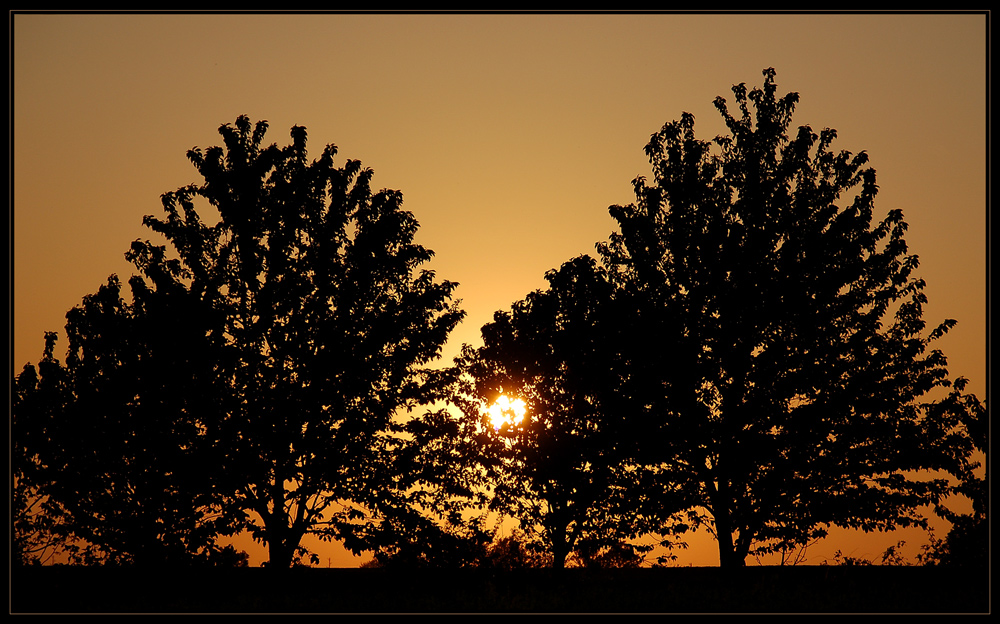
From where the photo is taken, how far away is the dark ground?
54.0 feet

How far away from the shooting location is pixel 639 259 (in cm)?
2795

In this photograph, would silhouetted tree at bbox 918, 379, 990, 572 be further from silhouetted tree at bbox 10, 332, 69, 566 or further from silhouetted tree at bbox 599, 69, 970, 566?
silhouetted tree at bbox 10, 332, 69, 566

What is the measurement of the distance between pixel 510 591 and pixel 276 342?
11.8m

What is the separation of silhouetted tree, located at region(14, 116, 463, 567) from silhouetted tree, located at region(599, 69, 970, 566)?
740 centimetres

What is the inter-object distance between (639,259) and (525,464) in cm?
760

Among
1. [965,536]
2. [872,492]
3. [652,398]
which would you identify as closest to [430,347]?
[652,398]

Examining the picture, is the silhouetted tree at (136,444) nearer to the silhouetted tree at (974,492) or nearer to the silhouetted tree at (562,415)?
the silhouetted tree at (562,415)

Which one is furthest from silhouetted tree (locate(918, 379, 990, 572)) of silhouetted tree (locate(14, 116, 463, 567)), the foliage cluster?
silhouetted tree (locate(14, 116, 463, 567))

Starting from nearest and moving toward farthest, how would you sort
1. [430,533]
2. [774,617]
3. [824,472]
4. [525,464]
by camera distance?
[774,617] → [824,472] → [430,533] → [525,464]

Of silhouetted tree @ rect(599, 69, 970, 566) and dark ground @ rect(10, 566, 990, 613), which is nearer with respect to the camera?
dark ground @ rect(10, 566, 990, 613)

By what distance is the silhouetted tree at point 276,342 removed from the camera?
26016 mm

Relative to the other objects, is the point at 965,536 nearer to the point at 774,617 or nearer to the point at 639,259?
the point at 639,259

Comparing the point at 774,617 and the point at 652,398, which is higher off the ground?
the point at 652,398

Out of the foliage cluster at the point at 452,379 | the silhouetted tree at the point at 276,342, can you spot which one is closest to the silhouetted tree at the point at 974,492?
→ the foliage cluster at the point at 452,379
